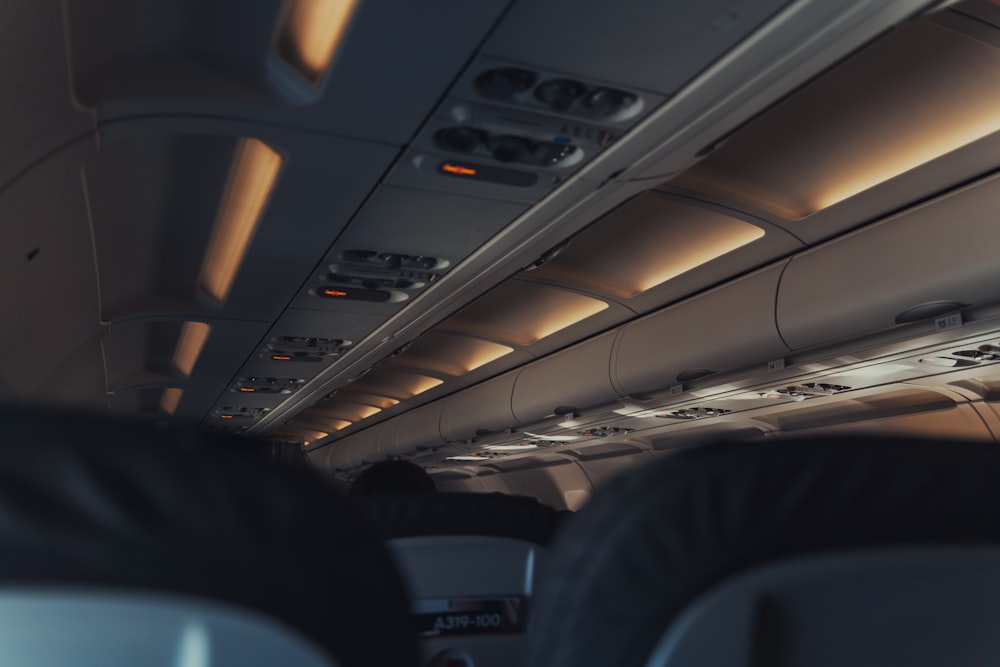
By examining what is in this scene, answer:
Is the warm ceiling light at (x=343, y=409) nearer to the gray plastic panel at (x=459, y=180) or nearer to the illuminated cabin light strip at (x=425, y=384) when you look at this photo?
the illuminated cabin light strip at (x=425, y=384)

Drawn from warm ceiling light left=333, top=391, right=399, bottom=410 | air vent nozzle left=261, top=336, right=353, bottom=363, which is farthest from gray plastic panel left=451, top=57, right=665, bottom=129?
warm ceiling light left=333, top=391, right=399, bottom=410

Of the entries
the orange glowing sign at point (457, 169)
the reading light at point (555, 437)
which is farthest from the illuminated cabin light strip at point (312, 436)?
the orange glowing sign at point (457, 169)

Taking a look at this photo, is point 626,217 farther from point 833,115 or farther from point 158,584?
point 158,584

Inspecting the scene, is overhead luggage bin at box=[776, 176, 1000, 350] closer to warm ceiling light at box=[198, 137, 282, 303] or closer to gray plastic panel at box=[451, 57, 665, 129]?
gray plastic panel at box=[451, 57, 665, 129]

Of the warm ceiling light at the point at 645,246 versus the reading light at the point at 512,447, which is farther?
the reading light at the point at 512,447

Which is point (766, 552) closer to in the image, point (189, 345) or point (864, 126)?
point (864, 126)

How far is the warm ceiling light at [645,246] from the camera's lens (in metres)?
5.56

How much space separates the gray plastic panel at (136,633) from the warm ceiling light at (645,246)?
15.3 feet

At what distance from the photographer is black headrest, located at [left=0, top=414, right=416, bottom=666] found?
0.67 meters

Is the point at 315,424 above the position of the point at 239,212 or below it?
below

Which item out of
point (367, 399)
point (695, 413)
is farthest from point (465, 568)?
point (367, 399)

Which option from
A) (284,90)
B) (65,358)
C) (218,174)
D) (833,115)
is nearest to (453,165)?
(284,90)

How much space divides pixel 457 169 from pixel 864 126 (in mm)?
2129

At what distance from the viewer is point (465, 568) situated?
1.96 meters
